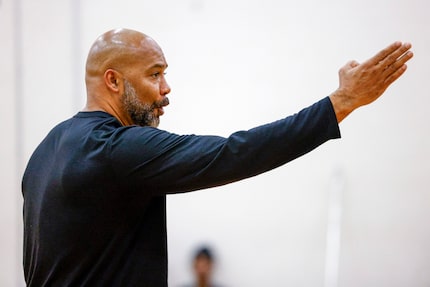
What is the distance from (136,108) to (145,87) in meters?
0.07

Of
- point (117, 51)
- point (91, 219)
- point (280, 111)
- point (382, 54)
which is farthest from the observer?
point (280, 111)

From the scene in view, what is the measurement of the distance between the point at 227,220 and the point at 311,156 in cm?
71

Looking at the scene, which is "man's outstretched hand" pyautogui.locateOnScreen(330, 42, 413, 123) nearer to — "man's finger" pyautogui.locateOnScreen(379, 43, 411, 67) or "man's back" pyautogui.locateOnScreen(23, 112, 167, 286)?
"man's finger" pyautogui.locateOnScreen(379, 43, 411, 67)

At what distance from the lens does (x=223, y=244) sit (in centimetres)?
339

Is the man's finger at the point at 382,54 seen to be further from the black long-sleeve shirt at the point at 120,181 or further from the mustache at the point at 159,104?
the mustache at the point at 159,104

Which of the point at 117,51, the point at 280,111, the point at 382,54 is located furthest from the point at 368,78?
the point at 280,111

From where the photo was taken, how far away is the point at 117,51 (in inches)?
58.8

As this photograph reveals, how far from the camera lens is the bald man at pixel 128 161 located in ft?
3.90

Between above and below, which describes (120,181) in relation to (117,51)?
below

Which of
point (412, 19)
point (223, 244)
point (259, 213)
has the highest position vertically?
point (412, 19)

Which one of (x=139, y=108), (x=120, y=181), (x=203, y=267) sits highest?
(x=139, y=108)

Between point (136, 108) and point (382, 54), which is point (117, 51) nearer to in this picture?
point (136, 108)
